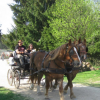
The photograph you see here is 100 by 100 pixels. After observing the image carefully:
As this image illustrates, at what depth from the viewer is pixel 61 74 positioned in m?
4.35

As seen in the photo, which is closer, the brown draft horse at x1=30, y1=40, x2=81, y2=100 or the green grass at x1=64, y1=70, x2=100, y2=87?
the brown draft horse at x1=30, y1=40, x2=81, y2=100

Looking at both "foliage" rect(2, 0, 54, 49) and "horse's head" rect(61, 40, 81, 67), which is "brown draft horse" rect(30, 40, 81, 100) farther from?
"foliage" rect(2, 0, 54, 49)

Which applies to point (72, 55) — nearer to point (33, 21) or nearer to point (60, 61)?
point (60, 61)

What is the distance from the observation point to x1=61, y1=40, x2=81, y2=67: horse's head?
3.88 m

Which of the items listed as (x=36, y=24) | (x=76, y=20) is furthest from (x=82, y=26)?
(x=36, y=24)

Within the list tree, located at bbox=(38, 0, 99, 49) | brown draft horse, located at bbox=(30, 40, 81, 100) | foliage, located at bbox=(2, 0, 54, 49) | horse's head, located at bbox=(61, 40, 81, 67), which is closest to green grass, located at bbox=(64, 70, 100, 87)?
tree, located at bbox=(38, 0, 99, 49)

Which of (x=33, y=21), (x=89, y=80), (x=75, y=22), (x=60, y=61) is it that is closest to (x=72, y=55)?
(x=60, y=61)

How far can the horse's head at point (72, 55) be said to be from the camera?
388 cm

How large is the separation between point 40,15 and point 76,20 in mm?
5763

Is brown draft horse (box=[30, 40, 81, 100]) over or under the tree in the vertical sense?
under

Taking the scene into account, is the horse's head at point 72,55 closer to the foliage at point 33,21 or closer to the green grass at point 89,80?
the green grass at point 89,80

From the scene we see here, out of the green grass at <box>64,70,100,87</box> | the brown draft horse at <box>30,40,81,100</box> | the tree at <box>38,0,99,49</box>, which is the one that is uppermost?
the tree at <box>38,0,99,49</box>

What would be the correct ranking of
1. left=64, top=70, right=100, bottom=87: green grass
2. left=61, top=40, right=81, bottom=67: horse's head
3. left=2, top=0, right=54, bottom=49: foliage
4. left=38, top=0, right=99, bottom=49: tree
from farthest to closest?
left=2, top=0, right=54, bottom=49: foliage < left=38, top=0, right=99, bottom=49: tree < left=64, top=70, right=100, bottom=87: green grass < left=61, top=40, right=81, bottom=67: horse's head

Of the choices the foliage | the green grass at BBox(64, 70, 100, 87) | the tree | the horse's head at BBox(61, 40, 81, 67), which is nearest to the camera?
the horse's head at BBox(61, 40, 81, 67)
